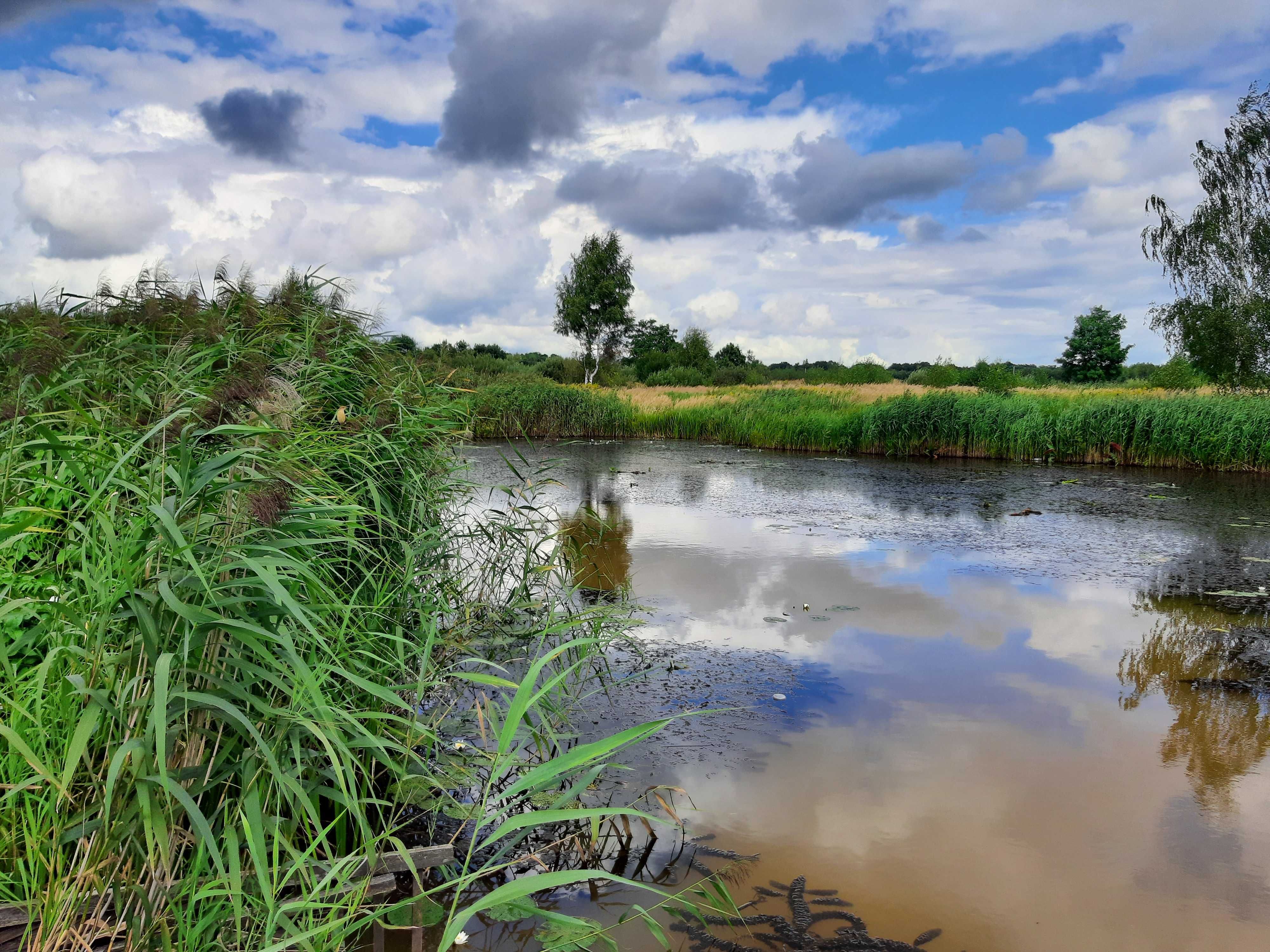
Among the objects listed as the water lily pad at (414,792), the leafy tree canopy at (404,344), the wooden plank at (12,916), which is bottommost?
the water lily pad at (414,792)

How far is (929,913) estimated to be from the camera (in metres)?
2.16

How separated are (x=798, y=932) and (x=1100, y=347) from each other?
67598 mm

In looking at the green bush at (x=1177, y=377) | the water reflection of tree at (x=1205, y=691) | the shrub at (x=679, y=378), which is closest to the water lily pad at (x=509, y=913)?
the water reflection of tree at (x=1205, y=691)

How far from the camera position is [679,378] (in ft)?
148

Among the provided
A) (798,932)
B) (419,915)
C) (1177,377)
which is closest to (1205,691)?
(798,932)

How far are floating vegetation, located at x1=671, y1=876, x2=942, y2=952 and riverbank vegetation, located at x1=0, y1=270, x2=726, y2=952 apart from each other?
1.18 ft

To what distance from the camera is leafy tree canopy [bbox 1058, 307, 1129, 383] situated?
58688 millimetres

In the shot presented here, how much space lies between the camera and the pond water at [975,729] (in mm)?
2250

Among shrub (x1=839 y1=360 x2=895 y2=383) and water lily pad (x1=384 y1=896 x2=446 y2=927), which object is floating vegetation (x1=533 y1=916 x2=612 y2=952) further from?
shrub (x1=839 y1=360 x2=895 y2=383)

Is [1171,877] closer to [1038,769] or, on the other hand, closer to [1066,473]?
[1038,769]

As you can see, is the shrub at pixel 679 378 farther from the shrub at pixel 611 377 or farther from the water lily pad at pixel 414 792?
the water lily pad at pixel 414 792

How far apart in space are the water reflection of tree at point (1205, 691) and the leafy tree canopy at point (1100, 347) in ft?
202

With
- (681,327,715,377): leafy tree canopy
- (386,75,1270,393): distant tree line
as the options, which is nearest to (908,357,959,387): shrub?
(386,75,1270,393): distant tree line

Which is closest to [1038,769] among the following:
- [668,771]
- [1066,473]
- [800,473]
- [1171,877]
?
[1171,877]
